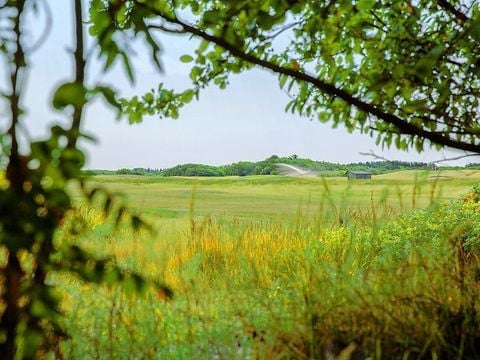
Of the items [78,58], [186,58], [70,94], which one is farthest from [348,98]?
[70,94]

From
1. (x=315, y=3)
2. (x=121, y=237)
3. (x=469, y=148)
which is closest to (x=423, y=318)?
(x=469, y=148)

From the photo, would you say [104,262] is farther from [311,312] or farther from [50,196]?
[311,312]

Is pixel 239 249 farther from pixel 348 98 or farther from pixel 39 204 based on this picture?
pixel 39 204

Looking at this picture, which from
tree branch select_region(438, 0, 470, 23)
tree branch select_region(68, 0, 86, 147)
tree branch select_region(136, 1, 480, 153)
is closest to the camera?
tree branch select_region(68, 0, 86, 147)

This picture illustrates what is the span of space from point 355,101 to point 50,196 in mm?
1677

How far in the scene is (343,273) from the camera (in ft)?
11.4

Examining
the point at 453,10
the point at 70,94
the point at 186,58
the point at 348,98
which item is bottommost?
the point at 70,94

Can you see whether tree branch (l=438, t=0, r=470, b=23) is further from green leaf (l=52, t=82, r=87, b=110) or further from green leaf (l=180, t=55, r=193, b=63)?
green leaf (l=52, t=82, r=87, b=110)

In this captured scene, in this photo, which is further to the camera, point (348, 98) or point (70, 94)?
point (348, 98)

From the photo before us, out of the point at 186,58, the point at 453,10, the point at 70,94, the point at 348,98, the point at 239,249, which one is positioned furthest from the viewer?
the point at 239,249

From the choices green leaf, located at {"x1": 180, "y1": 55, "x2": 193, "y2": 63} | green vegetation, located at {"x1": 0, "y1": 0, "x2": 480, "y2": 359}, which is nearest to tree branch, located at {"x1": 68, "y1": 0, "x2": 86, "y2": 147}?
green vegetation, located at {"x1": 0, "y1": 0, "x2": 480, "y2": 359}

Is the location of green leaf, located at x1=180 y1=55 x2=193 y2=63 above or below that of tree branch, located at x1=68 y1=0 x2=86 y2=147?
above

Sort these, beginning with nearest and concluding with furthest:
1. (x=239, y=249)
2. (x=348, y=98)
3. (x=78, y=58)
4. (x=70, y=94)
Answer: (x=70, y=94), (x=78, y=58), (x=348, y=98), (x=239, y=249)

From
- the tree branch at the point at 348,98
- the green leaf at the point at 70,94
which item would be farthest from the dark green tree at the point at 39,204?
the tree branch at the point at 348,98
